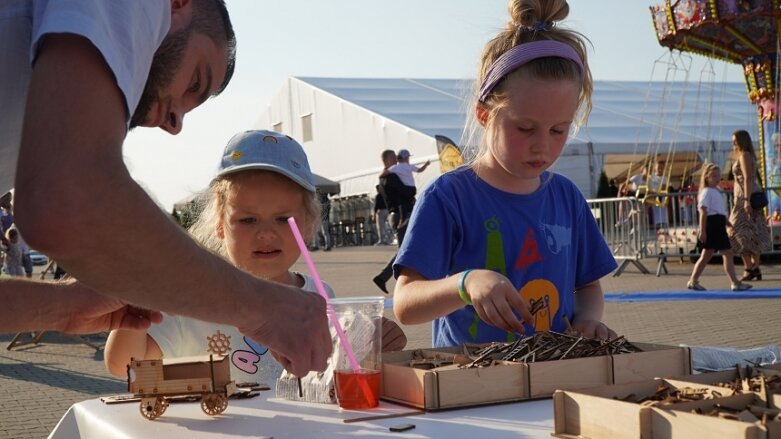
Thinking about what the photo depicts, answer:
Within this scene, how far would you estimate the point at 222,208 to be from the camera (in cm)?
317

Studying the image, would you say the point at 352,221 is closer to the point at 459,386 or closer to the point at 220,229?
the point at 220,229

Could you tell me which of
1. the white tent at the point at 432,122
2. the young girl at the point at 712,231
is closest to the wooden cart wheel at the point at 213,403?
the young girl at the point at 712,231

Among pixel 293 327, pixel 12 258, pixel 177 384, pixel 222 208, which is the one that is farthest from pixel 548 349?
pixel 12 258

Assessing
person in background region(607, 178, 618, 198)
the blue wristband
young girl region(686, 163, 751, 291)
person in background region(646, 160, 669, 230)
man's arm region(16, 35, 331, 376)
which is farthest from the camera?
person in background region(607, 178, 618, 198)

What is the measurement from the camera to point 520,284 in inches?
107

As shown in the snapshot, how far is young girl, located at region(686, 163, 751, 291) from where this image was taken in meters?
12.5

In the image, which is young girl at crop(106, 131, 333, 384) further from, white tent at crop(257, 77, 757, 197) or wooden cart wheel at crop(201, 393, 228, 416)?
white tent at crop(257, 77, 757, 197)

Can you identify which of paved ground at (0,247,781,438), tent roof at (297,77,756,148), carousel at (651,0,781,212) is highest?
tent roof at (297,77,756,148)

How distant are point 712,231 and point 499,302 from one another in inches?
450

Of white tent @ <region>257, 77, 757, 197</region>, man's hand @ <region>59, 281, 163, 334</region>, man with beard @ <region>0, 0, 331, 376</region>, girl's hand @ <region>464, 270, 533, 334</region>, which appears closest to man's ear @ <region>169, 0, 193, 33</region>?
man with beard @ <region>0, 0, 331, 376</region>

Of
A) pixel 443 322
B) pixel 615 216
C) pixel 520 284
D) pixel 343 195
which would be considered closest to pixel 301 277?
pixel 443 322

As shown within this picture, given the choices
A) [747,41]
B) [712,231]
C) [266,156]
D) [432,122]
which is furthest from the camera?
[432,122]

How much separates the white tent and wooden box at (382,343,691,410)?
2167 cm

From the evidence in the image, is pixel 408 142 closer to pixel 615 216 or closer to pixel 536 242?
pixel 615 216
